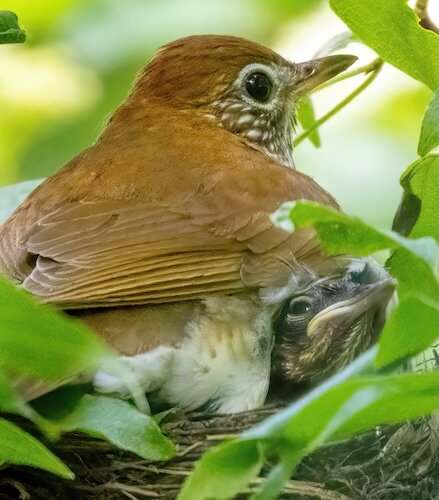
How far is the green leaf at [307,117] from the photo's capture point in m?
4.29

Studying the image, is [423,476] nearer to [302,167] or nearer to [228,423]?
[228,423]

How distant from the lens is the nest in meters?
3.41

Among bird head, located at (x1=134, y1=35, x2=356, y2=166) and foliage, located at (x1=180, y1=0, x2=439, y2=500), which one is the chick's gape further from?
foliage, located at (x1=180, y1=0, x2=439, y2=500)

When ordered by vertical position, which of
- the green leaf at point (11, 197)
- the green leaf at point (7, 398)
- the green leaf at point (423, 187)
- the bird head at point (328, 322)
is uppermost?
the green leaf at point (423, 187)

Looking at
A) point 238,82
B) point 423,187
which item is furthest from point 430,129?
point 238,82

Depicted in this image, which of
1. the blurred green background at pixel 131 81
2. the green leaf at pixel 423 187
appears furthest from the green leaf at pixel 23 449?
the blurred green background at pixel 131 81

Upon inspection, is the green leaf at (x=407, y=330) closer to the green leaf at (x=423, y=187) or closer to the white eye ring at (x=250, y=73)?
the green leaf at (x=423, y=187)

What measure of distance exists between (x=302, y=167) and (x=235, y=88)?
1.71 metres

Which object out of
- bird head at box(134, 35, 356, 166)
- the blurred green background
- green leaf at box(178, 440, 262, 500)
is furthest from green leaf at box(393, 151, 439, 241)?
the blurred green background

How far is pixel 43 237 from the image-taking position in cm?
364

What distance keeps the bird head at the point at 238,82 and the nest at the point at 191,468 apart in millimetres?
1547

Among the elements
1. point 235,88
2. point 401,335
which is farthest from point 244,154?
point 401,335

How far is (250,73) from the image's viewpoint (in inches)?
188

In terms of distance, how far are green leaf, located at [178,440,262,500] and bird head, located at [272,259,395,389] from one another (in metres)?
1.71
